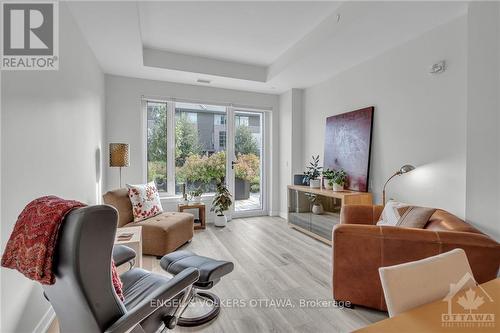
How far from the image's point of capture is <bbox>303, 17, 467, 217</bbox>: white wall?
243 centimetres

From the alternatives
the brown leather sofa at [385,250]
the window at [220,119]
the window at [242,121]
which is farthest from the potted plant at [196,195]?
the brown leather sofa at [385,250]

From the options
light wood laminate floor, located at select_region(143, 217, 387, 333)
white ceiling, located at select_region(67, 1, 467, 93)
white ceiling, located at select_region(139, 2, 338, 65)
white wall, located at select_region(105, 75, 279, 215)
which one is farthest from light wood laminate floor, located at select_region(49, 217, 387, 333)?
white ceiling, located at select_region(139, 2, 338, 65)

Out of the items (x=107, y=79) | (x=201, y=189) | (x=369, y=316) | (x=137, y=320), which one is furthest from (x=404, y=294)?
(x=107, y=79)

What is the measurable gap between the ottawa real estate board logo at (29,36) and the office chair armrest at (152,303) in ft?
4.72

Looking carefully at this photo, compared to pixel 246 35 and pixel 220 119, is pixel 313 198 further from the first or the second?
pixel 246 35

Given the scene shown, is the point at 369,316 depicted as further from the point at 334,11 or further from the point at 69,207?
the point at 334,11

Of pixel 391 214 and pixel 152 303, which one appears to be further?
pixel 391 214

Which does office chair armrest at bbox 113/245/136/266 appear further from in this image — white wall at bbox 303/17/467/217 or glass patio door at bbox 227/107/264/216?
glass patio door at bbox 227/107/264/216

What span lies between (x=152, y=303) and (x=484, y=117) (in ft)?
8.94

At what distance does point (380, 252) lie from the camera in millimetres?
1847

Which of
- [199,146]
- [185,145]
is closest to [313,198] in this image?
[199,146]

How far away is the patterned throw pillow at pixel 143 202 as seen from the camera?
10.8 feet

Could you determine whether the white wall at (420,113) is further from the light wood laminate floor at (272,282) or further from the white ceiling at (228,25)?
the light wood laminate floor at (272,282)

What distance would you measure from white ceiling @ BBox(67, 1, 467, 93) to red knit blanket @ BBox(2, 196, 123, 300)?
203 cm
